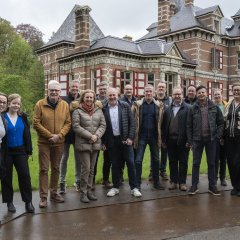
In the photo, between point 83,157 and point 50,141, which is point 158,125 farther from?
point 50,141

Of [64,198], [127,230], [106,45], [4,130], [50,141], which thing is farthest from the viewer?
[106,45]

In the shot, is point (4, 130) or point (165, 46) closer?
point (4, 130)

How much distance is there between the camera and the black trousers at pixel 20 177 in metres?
5.35

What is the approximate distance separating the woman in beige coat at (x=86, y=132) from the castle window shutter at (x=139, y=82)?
1924cm

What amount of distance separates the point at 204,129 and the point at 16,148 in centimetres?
317

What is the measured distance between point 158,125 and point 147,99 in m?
0.51

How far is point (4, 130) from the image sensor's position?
505cm

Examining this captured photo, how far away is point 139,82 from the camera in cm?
2542

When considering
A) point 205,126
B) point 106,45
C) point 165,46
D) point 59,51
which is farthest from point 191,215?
point 59,51

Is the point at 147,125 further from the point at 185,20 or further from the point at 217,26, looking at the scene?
the point at 217,26

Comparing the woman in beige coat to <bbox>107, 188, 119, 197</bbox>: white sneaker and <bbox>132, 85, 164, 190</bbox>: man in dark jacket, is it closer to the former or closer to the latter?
<bbox>107, 188, 119, 197</bbox>: white sneaker

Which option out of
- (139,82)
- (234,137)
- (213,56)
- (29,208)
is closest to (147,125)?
(234,137)

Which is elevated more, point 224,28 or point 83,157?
point 224,28

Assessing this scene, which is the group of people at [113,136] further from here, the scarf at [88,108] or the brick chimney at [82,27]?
the brick chimney at [82,27]
